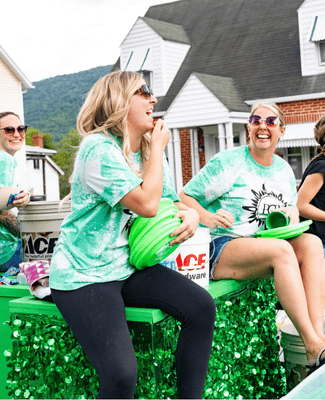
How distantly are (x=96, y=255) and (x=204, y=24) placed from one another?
21.6 metres

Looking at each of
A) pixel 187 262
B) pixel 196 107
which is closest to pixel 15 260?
pixel 187 262

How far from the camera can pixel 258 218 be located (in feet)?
11.0

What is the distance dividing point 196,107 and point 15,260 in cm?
1526

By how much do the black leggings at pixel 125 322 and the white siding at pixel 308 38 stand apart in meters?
16.4

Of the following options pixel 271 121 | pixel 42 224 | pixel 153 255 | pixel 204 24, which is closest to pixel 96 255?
pixel 153 255

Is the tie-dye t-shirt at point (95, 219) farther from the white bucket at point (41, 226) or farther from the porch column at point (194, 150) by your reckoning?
the porch column at point (194, 150)

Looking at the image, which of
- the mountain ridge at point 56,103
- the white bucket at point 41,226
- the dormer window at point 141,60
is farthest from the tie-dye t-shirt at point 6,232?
the mountain ridge at point 56,103

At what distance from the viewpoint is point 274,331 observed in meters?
3.38

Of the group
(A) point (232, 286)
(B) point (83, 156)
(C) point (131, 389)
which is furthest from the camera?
(A) point (232, 286)

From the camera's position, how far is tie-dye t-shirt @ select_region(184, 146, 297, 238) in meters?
3.35

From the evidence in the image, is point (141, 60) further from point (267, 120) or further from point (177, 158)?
point (267, 120)

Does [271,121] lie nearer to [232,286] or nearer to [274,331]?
[232,286]

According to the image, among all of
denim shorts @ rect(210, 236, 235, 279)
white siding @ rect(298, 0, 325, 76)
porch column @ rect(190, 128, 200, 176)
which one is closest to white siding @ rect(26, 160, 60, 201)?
porch column @ rect(190, 128, 200, 176)

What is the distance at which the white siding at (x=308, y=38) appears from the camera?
56.6 feet
